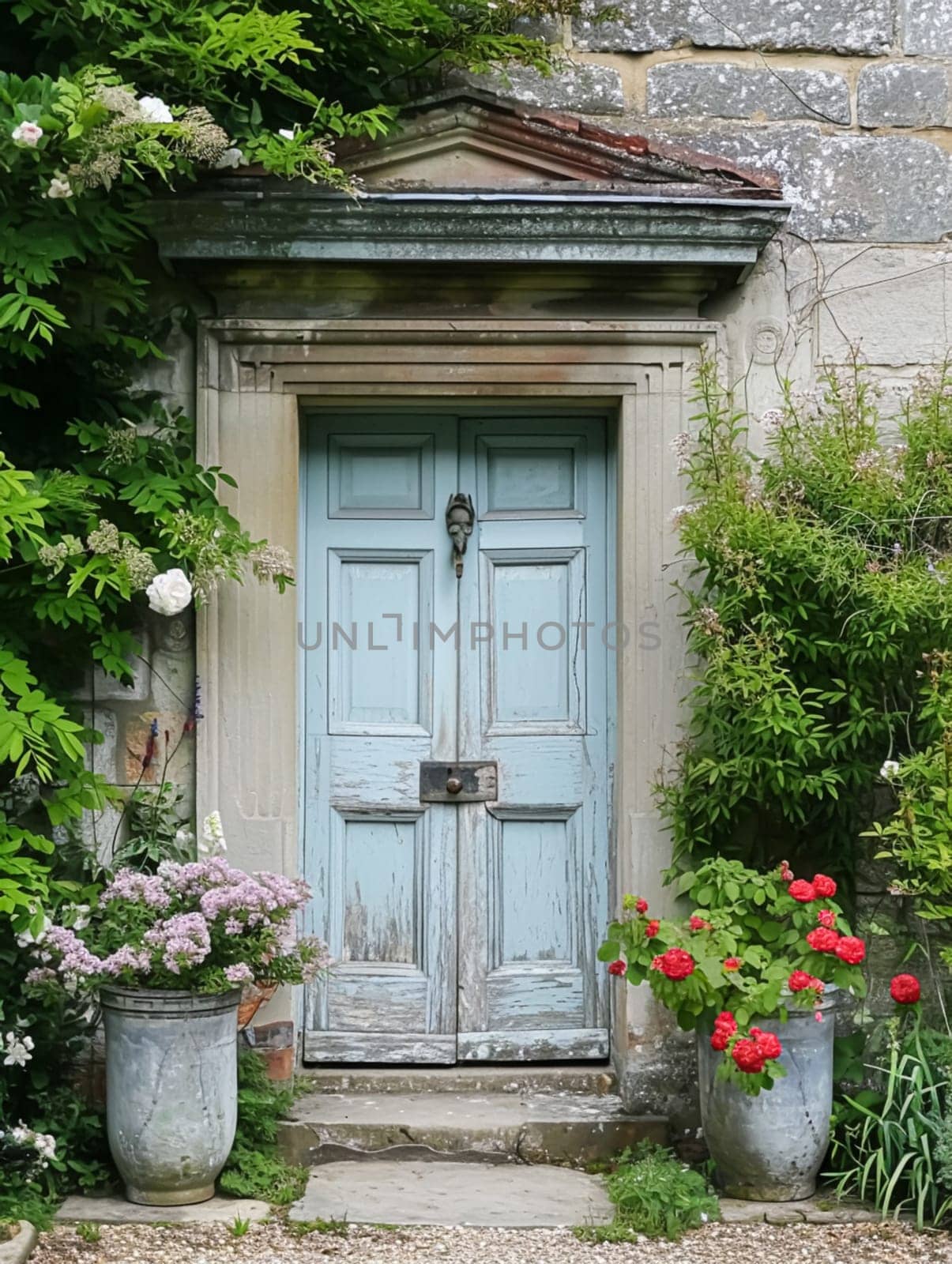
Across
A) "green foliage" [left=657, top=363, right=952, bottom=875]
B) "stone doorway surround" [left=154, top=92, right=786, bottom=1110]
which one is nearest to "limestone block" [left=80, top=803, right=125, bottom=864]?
"stone doorway surround" [left=154, top=92, right=786, bottom=1110]

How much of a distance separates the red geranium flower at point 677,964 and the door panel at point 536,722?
0.85 m

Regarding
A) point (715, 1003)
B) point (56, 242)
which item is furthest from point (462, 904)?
point (56, 242)

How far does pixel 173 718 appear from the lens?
4211 millimetres

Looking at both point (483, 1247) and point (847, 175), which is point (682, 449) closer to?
point (847, 175)

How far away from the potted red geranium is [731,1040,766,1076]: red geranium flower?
40 millimetres

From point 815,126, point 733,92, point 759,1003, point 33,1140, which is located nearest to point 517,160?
point 733,92

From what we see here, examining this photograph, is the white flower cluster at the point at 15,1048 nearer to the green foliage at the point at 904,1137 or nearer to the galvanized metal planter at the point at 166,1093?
the galvanized metal planter at the point at 166,1093

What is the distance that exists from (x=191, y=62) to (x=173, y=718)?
1.86 meters

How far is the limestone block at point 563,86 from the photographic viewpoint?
14.2 ft

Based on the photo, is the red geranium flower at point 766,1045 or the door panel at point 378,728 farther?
the door panel at point 378,728

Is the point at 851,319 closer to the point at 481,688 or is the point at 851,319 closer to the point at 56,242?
the point at 481,688

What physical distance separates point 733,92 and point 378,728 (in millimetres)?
2294

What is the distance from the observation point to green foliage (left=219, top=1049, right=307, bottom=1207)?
374cm

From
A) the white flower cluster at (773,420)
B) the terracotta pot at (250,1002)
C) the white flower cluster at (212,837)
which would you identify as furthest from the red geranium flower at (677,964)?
the white flower cluster at (773,420)
